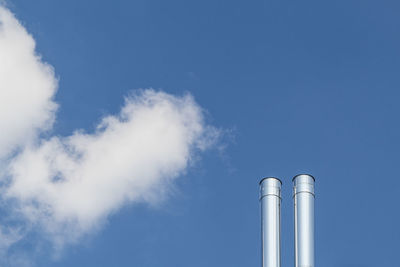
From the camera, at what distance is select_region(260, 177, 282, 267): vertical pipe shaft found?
2819 cm

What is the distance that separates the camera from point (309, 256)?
92.0ft

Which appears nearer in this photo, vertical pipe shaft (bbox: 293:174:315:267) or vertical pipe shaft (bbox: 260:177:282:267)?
vertical pipe shaft (bbox: 293:174:315:267)

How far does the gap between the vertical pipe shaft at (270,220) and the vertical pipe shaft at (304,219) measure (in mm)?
653

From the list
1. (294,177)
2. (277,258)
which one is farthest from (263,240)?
(294,177)

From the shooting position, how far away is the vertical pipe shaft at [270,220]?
2819cm

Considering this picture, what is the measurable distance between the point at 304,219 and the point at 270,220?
1262 millimetres

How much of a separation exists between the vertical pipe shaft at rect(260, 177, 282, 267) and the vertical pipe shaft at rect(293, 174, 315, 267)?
0.65 metres

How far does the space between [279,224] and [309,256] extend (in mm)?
1800

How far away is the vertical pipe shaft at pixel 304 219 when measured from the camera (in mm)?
28062

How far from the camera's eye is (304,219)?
28781mm

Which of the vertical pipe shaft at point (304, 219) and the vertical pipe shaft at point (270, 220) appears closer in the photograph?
the vertical pipe shaft at point (304, 219)

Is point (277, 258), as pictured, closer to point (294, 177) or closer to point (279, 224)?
point (279, 224)

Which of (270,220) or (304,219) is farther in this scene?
(270,220)

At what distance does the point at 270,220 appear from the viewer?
94.9 ft
